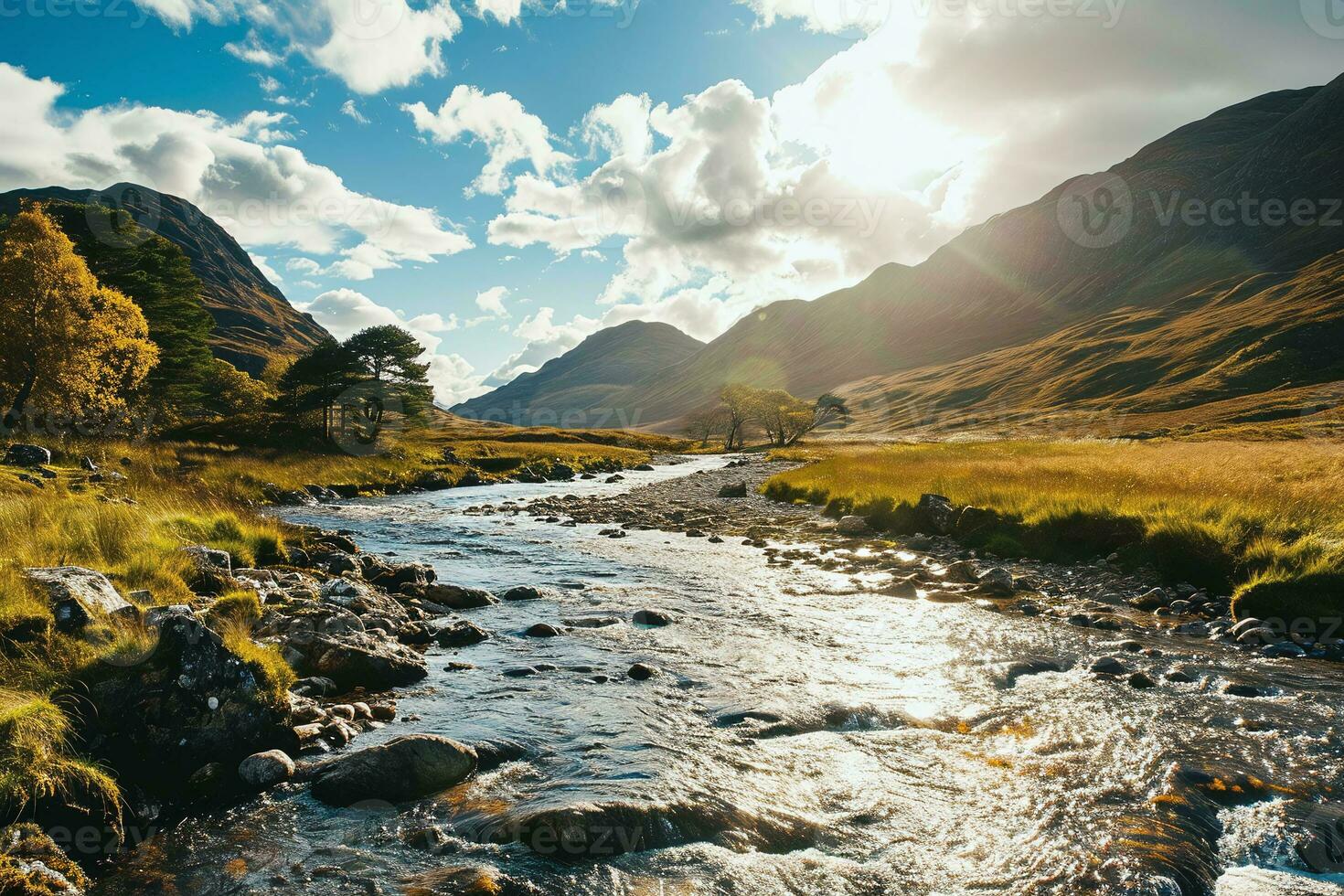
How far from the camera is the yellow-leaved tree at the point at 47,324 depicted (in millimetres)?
30719

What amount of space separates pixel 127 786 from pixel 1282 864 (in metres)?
11.1

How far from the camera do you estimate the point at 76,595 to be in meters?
6.99

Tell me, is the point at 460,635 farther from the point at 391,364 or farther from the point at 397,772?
the point at 391,364

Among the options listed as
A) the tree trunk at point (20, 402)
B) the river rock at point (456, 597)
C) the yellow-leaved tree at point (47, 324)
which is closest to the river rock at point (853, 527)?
the river rock at point (456, 597)

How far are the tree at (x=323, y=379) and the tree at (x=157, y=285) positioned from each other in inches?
296

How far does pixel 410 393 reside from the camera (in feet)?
233

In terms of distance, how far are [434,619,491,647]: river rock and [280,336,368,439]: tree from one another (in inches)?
2509

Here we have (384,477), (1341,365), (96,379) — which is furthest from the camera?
(1341,365)

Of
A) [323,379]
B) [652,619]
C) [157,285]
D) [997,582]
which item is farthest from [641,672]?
[323,379]

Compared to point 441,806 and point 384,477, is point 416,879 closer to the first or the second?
point 441,806

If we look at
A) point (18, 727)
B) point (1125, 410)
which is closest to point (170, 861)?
point (18, 727)

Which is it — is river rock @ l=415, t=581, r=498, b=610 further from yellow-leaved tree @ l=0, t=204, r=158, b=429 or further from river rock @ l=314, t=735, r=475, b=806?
yellow-leaved tree @ l=0, t=204, r=158, b=429

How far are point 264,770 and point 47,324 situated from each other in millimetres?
37984

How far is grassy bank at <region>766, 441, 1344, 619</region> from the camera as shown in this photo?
1159 centimetres
